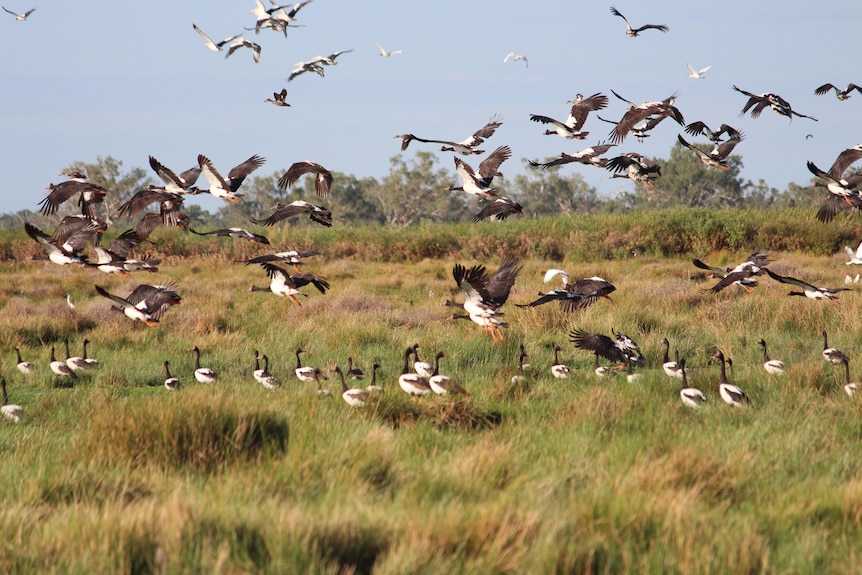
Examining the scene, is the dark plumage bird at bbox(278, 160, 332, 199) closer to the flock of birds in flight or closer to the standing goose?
the flock of birds in flight

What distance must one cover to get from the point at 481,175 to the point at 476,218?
2.58 ft

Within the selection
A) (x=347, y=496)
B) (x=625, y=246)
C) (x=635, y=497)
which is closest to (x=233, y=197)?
(x=347, y=496)

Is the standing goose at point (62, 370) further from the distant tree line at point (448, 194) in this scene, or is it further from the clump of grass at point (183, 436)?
the distant tree line at point (448, 194)

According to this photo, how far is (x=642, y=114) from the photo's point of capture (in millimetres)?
14062

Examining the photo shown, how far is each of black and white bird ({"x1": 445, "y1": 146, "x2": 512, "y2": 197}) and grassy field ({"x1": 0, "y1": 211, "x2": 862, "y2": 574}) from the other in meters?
2.26

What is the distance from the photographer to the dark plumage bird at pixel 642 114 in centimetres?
1341

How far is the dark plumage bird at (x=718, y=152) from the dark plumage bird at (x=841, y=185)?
1.49 meters

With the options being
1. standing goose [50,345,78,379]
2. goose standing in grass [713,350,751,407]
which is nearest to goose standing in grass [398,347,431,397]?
goose standing in grass [713,350,751,407]

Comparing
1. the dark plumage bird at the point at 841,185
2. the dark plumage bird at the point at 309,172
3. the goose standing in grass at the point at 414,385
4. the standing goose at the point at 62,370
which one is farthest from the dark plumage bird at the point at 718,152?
the standing goose at the point at 62,370

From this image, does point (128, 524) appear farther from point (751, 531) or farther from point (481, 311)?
point (481, 311)

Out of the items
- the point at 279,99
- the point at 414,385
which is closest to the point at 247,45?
the point at 279,99

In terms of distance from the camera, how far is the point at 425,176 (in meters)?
89.3

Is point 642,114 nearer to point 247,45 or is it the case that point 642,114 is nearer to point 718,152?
point 718,152

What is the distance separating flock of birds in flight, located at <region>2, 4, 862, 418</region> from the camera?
982 centimetres
